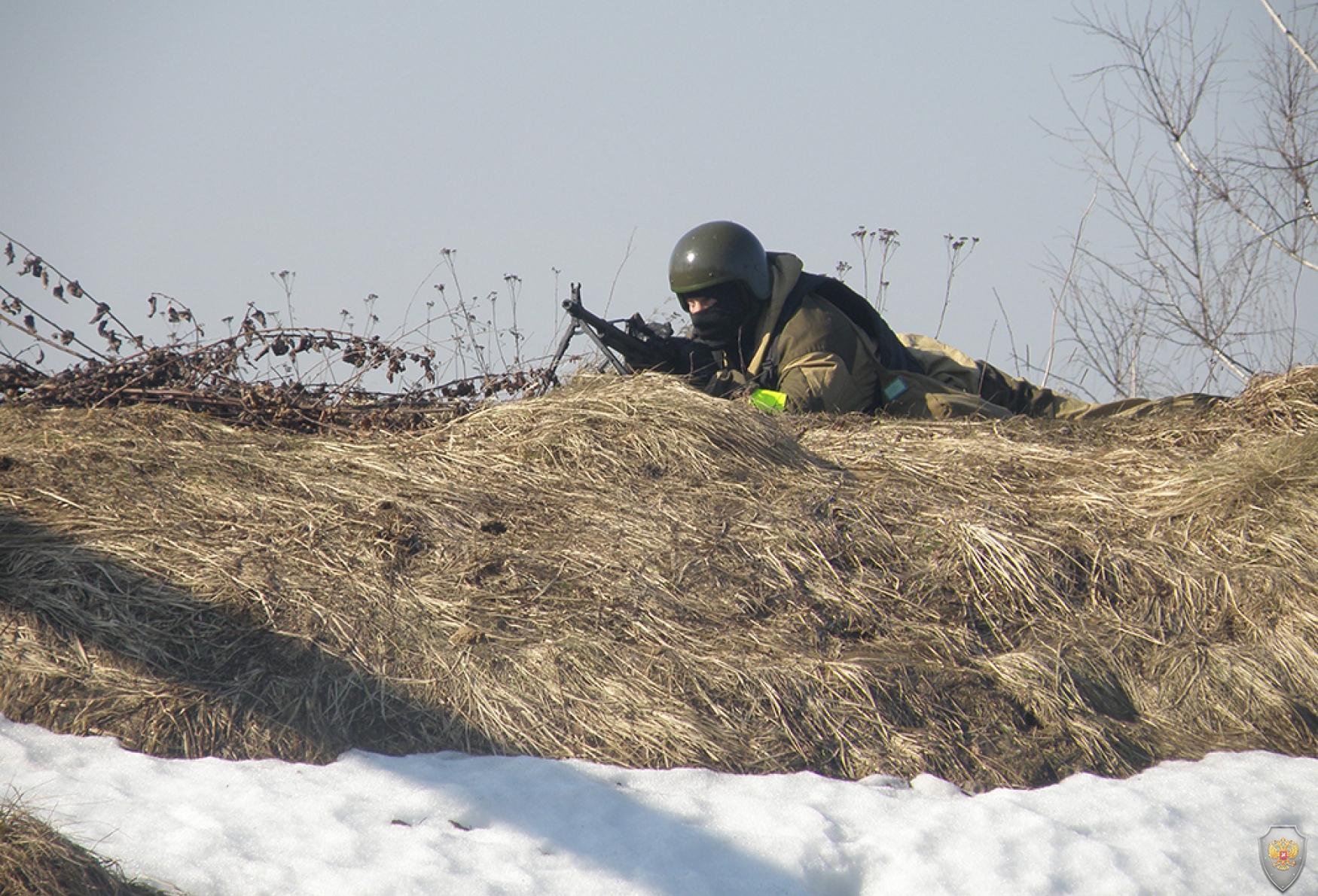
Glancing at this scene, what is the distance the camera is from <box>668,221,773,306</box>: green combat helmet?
6227 mm

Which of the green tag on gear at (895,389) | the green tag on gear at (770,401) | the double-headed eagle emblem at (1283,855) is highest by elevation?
the green tag on gear at (895,389)

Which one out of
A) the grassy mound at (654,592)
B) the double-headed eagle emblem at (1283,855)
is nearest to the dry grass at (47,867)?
the grassy mound at (654,592)

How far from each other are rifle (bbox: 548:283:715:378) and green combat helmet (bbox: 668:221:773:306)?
32 centimetres

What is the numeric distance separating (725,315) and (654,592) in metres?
2.62

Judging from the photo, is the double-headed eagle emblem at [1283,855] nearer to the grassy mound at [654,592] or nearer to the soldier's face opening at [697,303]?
the grassy mound at [654,592]

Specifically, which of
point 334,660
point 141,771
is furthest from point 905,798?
point 141,771

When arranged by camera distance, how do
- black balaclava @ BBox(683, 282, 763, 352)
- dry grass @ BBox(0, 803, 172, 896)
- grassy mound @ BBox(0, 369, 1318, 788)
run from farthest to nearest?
black balaclava @ BBox(683, 282, 763, 352) < grassy mound @ BBox(0, 369, 1318, 788) < dry grass @ BBox(0, 803, 172, 896)

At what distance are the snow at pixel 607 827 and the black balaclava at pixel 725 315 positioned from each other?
3.39m

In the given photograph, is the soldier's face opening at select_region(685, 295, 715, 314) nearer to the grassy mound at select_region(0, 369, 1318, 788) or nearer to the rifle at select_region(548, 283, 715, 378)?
the rifle at select_region(548, 283, 715, 378)

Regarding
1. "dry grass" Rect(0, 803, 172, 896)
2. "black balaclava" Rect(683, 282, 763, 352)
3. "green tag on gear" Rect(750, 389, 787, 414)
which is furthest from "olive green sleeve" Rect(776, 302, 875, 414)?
"dry grass" Rect(0, 803, 172, 896)

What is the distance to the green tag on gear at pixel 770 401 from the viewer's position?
19.2 feet

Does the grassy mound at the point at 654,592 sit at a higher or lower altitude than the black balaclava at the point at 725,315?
lower

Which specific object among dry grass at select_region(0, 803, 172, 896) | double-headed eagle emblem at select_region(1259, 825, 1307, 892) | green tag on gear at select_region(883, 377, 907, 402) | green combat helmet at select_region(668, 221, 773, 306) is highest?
green combat helmet at select_region(668, 221, 773, 306)

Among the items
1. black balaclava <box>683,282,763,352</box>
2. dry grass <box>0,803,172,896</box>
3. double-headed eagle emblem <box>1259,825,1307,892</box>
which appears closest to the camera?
dry grass <box>0,803,172,896</box>
